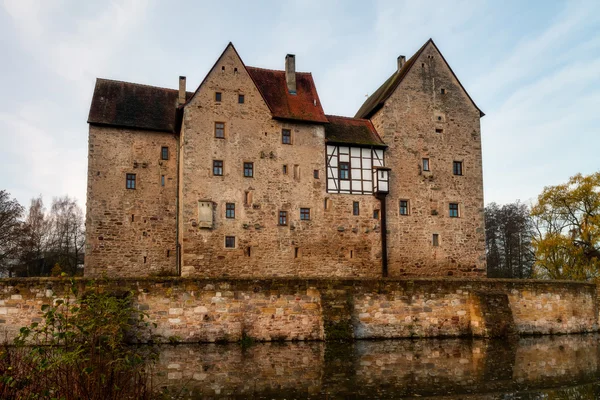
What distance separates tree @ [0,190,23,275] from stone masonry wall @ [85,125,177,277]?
51.6 ft

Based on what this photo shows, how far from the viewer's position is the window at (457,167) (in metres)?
33.9

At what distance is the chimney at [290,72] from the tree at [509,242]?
30.0 m

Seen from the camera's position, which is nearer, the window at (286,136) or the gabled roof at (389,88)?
the window at (286,136)

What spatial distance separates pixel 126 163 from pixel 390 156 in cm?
1494

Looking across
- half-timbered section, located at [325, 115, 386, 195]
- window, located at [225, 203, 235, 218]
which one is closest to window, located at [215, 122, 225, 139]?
window, located at [225, 203, 235, 218]

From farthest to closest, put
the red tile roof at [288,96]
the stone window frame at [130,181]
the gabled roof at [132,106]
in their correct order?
the gabled roof at [132,106] < the stone window frame at [130,181] < the red tile roof at [288,96]

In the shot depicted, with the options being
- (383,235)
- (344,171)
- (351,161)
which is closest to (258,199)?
(344,171)

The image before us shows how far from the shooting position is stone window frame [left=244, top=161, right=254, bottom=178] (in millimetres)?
30375

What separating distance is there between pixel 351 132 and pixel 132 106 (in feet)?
42.3

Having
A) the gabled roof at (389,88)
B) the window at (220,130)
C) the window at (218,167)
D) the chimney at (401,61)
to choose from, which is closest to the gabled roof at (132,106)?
the window at (220,130)

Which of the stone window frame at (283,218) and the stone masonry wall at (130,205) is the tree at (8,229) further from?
the stone window frame at (283,218)

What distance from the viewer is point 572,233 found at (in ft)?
133

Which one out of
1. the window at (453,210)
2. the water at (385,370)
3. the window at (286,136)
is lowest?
the water at (385,370)

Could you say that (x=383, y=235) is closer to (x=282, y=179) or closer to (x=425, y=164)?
(x=425, y=164)
